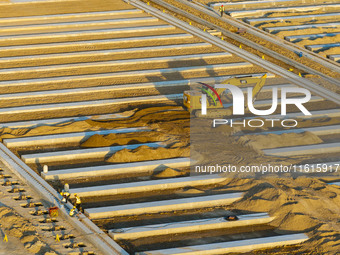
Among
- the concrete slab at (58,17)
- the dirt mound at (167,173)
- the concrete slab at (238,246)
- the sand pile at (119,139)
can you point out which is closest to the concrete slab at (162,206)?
the dirt mound at (167,173)

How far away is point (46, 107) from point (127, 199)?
7578 mm

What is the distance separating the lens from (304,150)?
21.4m

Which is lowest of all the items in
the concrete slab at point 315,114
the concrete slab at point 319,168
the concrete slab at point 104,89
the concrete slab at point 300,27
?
the concrete slab at point 319,168

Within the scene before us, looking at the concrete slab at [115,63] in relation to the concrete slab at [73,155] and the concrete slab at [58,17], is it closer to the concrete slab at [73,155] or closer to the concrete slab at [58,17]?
the concrete slab at [58,17]

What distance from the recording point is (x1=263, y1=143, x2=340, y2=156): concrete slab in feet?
69.7

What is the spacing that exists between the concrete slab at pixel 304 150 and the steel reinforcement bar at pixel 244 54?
14.5ft

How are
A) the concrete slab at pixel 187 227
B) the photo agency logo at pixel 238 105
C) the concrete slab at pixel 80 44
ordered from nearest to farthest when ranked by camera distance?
the concrete slab at pixel 187 227, the photo agency logo at pixel 238 105, the concrete slab at pixel 80 44

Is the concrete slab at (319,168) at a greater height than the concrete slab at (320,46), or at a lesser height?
lesser

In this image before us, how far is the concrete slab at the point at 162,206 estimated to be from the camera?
695 inches

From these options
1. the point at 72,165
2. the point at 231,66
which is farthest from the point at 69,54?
the point at 72,165

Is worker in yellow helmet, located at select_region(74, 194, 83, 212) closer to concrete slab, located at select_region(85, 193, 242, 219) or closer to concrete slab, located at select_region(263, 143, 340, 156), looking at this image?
concrete slab, located at select_region(85, 193, 242, 219)

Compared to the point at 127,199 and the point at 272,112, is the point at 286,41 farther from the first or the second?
the point at 127,199

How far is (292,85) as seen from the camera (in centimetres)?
2716

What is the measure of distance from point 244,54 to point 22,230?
53.1 ft
